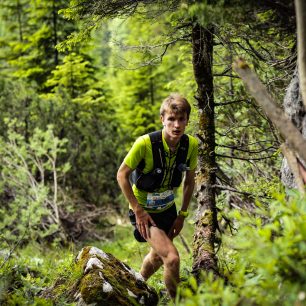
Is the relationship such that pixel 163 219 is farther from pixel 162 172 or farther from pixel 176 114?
pixel 176 114

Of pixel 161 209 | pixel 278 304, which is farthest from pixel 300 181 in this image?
pixel 161 209

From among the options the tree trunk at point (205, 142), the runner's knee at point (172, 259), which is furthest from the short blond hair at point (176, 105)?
the runner's knee at point (172, 259)

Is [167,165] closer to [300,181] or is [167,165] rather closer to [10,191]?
[300,181]

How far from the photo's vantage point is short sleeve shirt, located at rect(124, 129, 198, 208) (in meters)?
4.18

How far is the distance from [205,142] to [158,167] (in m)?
0.82

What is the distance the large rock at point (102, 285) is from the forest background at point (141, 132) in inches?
13.0

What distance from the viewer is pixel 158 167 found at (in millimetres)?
4355

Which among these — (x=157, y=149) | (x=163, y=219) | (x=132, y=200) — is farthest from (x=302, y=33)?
(x=163, y=219)

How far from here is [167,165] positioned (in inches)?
173

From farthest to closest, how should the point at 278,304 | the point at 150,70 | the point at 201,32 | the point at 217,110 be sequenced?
the point at 150,70 → the point at 217,110 → the point at 201,32 → the point at 278,304

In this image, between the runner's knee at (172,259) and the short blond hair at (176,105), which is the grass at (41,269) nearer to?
the runner's knee at (172,259)

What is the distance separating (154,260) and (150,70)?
15060 mm

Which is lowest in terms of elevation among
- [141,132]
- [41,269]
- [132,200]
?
[41,269]

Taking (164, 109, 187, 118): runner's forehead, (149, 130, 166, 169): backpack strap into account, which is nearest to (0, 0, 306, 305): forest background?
(164, 109, 187, 118): runner's forehead
